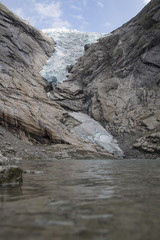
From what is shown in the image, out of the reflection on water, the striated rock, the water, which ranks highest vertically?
the water

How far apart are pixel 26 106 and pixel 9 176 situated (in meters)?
35.8

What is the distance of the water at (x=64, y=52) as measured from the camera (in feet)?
220

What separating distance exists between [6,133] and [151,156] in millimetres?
28297

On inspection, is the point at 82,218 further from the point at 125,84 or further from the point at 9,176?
the point at 125,84

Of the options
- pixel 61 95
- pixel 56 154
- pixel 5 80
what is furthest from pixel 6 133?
pixel 61 95

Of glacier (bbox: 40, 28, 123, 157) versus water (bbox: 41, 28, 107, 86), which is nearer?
glacier (bbox: 40, 28, 123, 157)

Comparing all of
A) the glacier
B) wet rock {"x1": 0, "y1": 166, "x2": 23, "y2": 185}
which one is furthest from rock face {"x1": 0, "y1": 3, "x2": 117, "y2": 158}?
wet rock {"x1": 0, "y1": 166, "x2": 23, "y2": 185}

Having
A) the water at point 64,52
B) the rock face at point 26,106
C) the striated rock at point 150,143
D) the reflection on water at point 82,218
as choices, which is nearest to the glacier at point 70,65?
the water at point 64,52

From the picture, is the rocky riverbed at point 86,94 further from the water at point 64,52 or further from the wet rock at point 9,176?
the wet rock at point 9,176

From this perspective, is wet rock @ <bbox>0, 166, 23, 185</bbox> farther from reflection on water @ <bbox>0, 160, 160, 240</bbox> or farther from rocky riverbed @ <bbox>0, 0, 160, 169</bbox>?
rocky riverbed @ <bbox>0, 0, 160, 169</bbox>

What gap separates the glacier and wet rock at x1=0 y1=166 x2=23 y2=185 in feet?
125

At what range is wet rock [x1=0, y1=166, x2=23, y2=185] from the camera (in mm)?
6433

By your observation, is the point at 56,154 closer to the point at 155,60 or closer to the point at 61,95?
the point at 61,95

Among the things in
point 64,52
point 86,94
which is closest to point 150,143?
point 86,94
